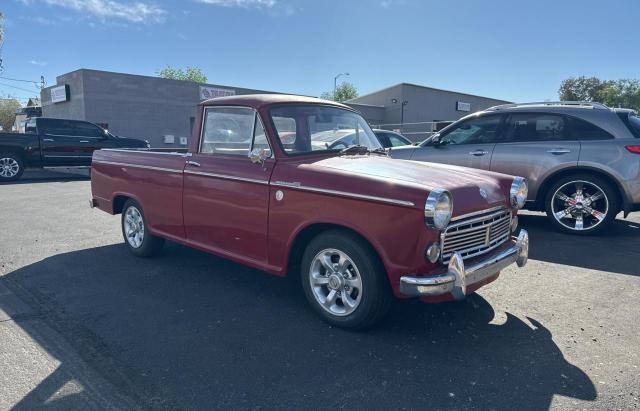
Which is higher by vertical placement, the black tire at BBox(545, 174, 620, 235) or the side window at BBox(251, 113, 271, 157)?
the side window at BBox(251, 113, 271, 157)

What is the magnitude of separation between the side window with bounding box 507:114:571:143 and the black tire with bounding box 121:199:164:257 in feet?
17.5

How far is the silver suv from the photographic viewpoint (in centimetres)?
602

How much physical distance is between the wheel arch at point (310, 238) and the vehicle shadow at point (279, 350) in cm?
48

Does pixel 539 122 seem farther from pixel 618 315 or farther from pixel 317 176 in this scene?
pixel 317 176

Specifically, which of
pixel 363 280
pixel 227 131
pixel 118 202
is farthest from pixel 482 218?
pixel 118 202

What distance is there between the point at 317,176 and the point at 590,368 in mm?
2306

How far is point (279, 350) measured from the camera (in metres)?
3.18

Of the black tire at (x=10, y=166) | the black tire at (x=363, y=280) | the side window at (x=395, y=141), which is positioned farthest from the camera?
the black tire at (x=10, y=166)

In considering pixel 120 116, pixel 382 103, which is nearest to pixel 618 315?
pixel 120 116

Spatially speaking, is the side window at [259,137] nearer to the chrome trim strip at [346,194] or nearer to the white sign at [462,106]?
the chrome trim strip at [346,194]

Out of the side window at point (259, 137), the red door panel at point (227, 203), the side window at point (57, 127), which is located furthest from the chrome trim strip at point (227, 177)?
the side window at point (57, 127)

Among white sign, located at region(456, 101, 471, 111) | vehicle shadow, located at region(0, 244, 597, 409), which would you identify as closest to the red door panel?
vehicle shadow, located at region(0, 244, 597, 409)

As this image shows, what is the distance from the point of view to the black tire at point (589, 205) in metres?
6.10

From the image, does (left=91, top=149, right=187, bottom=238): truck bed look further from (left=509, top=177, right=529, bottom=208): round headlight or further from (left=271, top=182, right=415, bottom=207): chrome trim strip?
(left=509, top=177, right=529, bottom=208): round headlight
